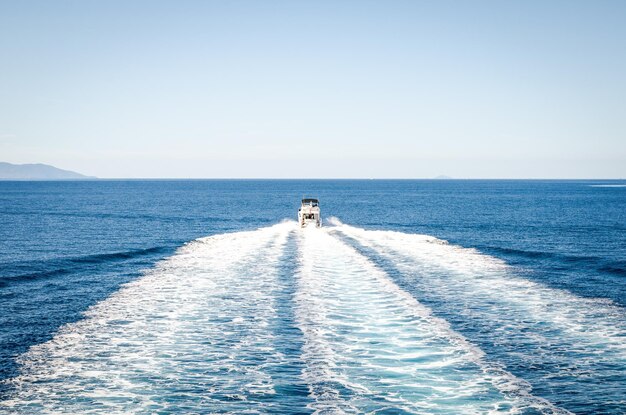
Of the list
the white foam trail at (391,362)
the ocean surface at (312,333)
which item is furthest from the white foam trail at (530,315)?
the white foam trail at (391,362)

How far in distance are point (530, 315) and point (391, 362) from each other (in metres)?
9.71

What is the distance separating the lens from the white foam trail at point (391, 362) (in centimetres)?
1348

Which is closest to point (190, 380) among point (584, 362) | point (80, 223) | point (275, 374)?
point (275, 374)

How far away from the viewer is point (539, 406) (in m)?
13.3

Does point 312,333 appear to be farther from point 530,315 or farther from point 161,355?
point 530,315

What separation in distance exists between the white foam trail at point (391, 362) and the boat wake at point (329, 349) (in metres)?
0.06

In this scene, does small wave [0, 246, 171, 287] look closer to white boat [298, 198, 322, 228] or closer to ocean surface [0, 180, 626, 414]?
ocean surface [0, 180, 626, 414]

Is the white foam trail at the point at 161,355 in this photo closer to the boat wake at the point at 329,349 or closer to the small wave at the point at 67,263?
the boat wake at the point at 329,349

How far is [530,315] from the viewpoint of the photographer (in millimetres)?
23141

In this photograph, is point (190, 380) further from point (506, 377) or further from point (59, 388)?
point (506, 377)

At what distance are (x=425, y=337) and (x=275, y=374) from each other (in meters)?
6.49

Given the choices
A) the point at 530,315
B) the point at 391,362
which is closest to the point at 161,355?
the point at 391,362

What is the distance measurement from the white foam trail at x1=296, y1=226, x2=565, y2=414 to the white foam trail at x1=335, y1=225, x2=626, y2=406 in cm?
159

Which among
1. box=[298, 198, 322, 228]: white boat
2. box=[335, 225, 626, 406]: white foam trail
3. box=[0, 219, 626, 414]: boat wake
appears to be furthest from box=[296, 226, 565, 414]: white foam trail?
box=[298, 198, 322, 228]: white boat
